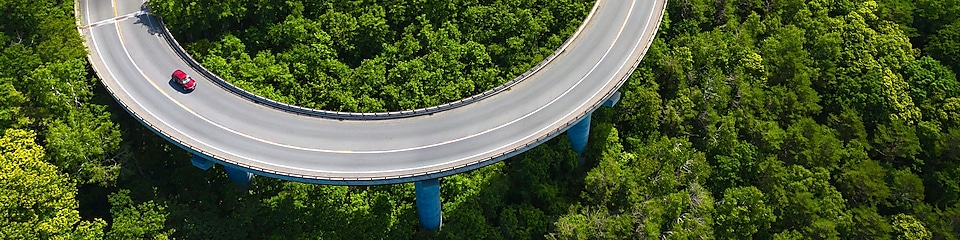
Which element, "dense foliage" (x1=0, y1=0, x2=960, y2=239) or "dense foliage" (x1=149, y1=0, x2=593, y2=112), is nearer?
"dense foliage" (x1=0, y1=0, x2=960, y2=239)

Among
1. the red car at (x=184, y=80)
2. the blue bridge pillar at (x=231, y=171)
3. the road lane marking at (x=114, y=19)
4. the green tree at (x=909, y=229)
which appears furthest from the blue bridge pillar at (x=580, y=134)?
the road lane marking at (x=114, y=19)

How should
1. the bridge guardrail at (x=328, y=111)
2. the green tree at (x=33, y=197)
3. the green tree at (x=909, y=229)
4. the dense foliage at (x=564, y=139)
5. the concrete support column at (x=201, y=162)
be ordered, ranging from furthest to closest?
the green tree at (x=909, y=229)
the bridge guardrail at (x=328, y=111)
the dense foliage at (x=564, y=139)
the concrete support column at (x=201, y=162)
the green tree at (x=33, y=197)

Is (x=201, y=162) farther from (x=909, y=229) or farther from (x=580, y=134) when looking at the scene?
(x=909, y=229)

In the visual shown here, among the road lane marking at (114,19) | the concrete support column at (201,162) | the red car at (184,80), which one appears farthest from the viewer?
the road lane marking at (114,19)

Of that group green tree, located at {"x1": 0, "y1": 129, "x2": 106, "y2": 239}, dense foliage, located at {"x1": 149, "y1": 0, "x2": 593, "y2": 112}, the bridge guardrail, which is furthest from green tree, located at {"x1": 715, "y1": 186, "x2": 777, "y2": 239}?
green tree, located at {"x1": 0, "y1": 129, "x2": 106, "y2": 239}

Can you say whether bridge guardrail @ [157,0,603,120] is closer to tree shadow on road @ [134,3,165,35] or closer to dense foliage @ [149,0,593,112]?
tree shadow on road @ [134,3,165,35]

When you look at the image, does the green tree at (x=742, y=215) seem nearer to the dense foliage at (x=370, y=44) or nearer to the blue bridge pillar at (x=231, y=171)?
the dense foliage at (x=370, y=44)

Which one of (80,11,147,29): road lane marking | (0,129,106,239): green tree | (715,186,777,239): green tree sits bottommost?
(715,186,777,239): green tree
